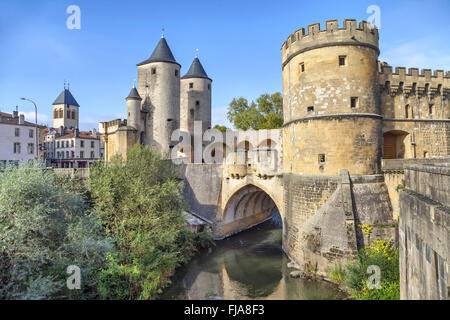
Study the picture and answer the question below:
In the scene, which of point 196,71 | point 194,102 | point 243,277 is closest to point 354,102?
point 243,277

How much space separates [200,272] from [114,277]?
625 cm

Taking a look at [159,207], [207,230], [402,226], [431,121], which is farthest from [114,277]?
[431,121]

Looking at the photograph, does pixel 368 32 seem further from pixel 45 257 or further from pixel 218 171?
pixel 45 257

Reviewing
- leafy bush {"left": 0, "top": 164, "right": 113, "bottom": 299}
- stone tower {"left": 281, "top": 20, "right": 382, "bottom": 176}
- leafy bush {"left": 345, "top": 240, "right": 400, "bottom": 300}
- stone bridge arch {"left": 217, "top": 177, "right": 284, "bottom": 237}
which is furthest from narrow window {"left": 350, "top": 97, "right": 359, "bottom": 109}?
leafy bush {"left": 0, "top": 164, "right": 113, "bottom": 299}

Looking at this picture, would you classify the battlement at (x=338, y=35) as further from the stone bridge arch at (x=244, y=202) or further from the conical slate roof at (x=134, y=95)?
the conical slate roof at (x=134, y=95)

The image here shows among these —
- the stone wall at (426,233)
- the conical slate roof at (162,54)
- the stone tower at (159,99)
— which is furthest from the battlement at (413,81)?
the conical slate roof at (162,54)

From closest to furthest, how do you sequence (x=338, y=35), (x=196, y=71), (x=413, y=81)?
(x=338, y=35)
(x=413, y=81)
(x=196, y=71)

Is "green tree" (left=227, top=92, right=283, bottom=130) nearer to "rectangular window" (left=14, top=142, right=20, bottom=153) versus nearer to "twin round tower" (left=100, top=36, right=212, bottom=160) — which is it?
"twin round tower" (left=100, top=36, right=212, bottom=160)

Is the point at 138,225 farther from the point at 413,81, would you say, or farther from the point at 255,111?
the point at 255,111

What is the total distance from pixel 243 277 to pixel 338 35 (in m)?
15.1

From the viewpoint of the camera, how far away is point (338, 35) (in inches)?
618

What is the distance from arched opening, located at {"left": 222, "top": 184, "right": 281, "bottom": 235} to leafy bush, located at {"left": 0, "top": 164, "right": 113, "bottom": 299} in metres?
12.4

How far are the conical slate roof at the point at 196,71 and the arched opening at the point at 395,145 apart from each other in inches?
926

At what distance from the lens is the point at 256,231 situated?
88.7 ft
